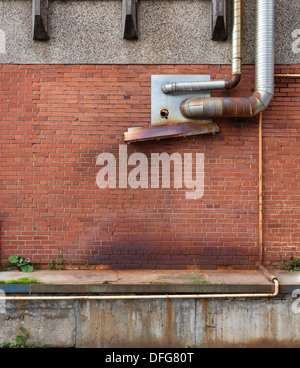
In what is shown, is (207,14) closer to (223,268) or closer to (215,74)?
(215,74)

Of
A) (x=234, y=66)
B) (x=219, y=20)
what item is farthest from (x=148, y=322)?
(x=219, y=20)

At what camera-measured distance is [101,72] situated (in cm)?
508

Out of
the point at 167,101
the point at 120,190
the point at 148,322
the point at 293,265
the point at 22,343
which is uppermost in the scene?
the point at 167,101

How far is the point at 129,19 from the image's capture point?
483 centimetres

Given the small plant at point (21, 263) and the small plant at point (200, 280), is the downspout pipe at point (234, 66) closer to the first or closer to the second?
the small plant at point (200, 280)

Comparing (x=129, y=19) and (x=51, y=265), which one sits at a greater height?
(x=129, y=19)

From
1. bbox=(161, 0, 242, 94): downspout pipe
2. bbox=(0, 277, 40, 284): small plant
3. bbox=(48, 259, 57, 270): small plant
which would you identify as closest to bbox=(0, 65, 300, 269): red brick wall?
bbox=(48, 259, 57, 270): small plant

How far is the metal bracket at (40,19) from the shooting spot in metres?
4.83

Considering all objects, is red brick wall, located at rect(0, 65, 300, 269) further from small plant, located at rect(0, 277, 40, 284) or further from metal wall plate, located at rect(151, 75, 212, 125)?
small plant, located at rect(0, 277, 40, 284)

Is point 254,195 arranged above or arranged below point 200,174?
below

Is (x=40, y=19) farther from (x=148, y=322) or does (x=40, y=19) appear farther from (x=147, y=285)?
(x=148, y=322)

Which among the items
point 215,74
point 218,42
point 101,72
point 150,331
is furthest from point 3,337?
point 218,42

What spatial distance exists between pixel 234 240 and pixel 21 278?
10.9ft

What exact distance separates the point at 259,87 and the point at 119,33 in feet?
7.92
